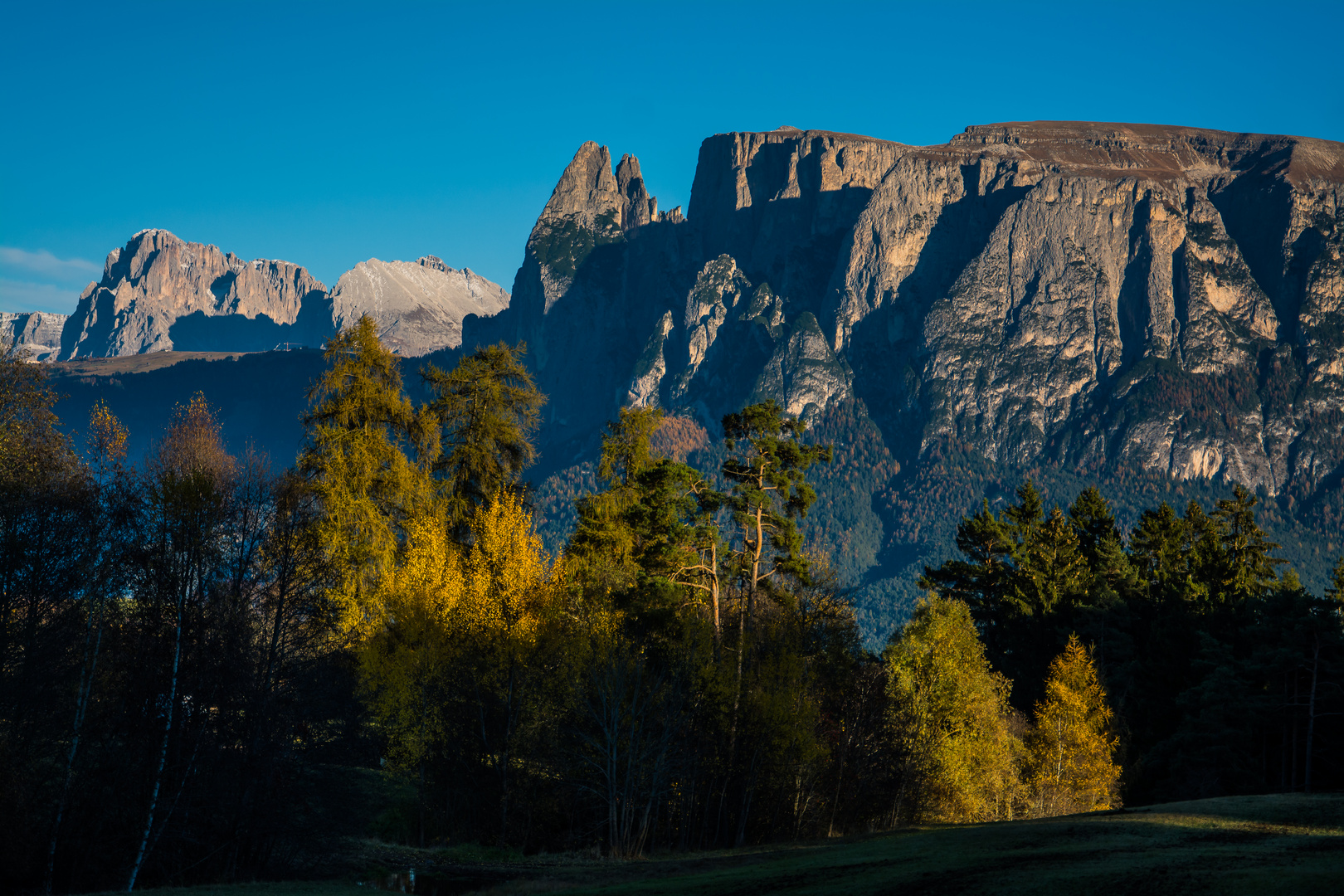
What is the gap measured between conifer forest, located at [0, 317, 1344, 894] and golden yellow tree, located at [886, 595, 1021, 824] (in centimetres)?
17

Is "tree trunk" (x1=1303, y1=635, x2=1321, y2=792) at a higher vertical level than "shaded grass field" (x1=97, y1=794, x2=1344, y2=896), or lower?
higher

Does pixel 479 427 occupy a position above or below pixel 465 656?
above

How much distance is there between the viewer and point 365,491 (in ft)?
120

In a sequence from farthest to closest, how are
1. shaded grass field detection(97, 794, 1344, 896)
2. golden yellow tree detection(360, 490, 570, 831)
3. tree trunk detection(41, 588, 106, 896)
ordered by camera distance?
golden yellow tree detection(360, 490, 570, 831), tree trunk detection(41, 588, 106, 896), shaded grass field detection(97, 794, 1344, 896)

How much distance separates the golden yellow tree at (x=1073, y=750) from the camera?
5306cm

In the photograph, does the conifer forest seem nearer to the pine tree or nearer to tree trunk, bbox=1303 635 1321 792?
the pine tree

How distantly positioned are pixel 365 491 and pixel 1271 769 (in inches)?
1912

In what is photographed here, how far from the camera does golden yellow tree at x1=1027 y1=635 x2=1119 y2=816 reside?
53.1 metres

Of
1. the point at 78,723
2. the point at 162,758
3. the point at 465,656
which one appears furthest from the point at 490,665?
the point at 78,723

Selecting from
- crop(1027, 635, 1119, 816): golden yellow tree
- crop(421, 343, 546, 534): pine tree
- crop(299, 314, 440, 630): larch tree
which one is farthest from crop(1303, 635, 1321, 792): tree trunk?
crop(299, 314, 440, 630): larch tree

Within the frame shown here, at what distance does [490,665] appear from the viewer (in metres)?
34.9

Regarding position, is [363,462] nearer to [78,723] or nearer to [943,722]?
[78,723]

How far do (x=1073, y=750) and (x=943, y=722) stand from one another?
10.2 m

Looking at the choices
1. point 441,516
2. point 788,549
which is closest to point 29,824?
point 441,516
